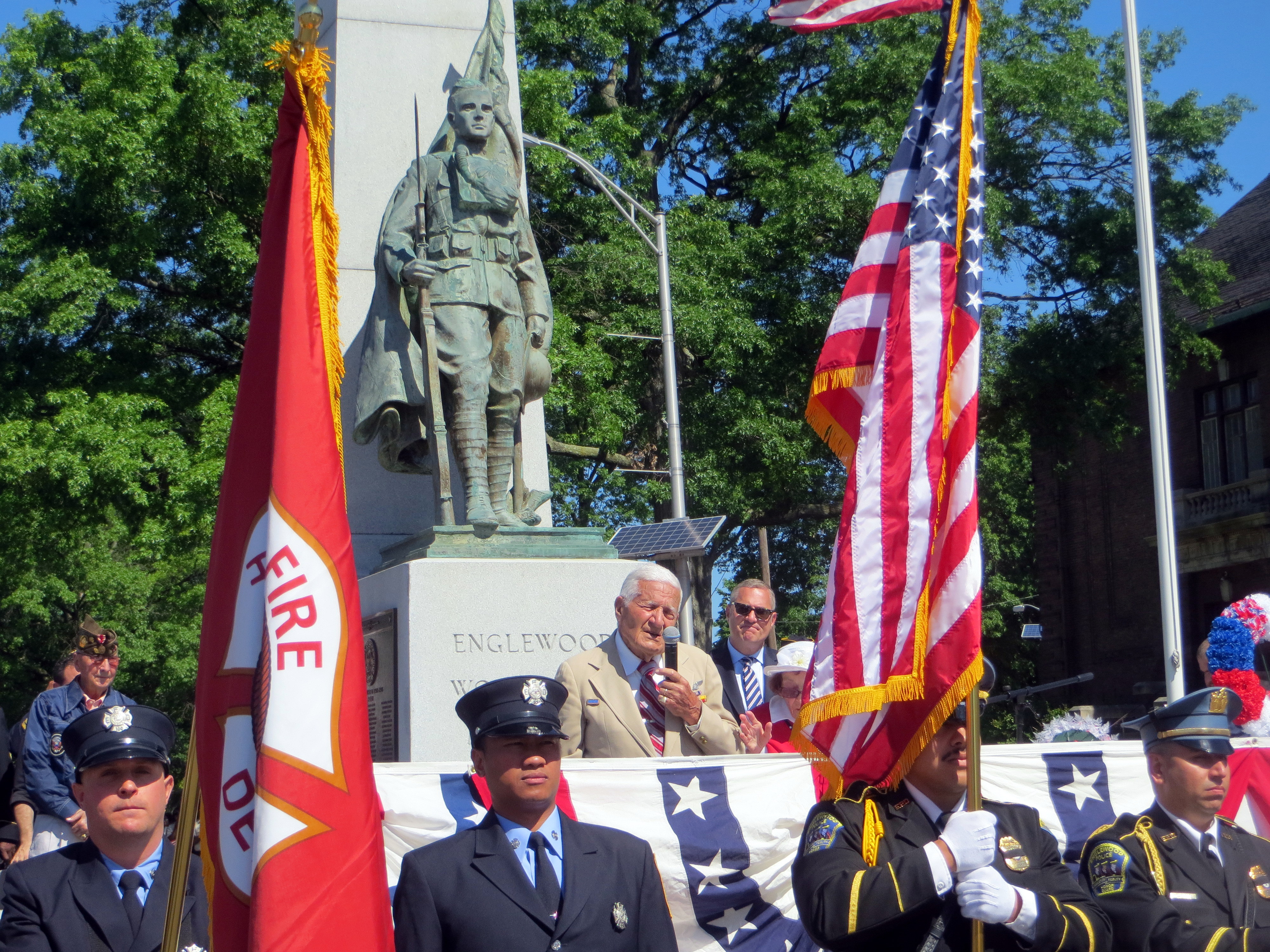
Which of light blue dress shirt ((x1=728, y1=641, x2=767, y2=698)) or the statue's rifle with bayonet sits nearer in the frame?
light blue dress shirt ((x1=728, y1=641, x2=767, y2=698))

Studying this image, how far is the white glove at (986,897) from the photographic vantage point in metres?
3.49

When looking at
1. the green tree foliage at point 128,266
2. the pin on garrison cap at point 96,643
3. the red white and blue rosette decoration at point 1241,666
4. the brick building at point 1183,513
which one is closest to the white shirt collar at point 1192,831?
the red white and blue rosette decoration at point 1241,666

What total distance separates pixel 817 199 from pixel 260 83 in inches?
308

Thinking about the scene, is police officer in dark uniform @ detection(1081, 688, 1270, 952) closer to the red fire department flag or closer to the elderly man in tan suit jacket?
the elderly man in tan suit jacket

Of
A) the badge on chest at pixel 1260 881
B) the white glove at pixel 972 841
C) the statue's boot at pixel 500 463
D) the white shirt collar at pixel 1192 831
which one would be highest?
the statue's boot at pixel 500 463

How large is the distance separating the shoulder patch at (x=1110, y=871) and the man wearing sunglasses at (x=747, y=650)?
2.55 meters

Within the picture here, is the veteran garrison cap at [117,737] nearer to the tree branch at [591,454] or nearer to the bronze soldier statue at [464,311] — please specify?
the bronze soldier statue at [464,311]

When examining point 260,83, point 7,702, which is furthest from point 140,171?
point 7,702

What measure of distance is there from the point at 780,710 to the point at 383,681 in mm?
2003

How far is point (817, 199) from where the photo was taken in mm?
22500

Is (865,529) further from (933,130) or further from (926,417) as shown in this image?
(933,130)

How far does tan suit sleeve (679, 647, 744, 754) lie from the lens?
20.2 feet

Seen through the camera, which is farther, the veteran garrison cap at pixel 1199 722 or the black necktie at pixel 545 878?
the veteran garrison cap at pixel 1199 722

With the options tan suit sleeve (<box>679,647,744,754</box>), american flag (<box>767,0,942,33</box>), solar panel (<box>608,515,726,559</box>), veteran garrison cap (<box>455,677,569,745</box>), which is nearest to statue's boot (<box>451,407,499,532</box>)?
tan suit sleeve (<box>679,647,744,754</box>)
